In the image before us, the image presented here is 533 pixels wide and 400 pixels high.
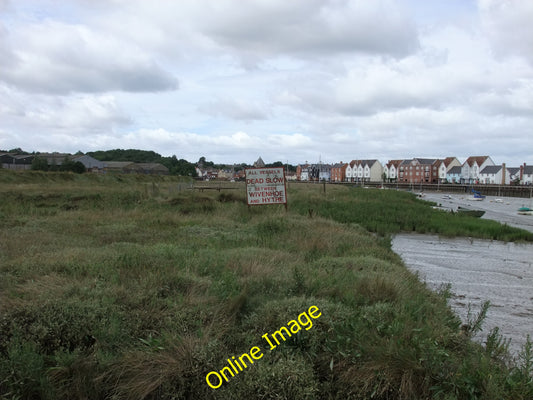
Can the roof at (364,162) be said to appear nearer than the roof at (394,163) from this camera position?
Yes

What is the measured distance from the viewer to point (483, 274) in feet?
34.8

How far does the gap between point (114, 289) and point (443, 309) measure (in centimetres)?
449

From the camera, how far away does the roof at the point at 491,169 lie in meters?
109

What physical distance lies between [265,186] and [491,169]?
113 meters

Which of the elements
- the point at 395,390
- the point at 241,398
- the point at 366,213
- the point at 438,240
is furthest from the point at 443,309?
the point at 366,213

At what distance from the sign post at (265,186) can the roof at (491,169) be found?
110361mm

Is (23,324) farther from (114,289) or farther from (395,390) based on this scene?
(395,390)

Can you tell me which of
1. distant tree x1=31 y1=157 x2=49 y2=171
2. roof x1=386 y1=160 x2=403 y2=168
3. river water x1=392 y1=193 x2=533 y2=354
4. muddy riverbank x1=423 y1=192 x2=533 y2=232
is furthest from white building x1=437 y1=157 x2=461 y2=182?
river water x1=392 y1=193 x2=533 y2=354

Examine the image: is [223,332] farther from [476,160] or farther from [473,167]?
[476,160]

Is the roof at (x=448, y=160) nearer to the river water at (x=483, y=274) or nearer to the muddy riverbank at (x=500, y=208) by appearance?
the muddy riverbank at (x=500, y=208)

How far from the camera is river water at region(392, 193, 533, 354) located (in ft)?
22.9

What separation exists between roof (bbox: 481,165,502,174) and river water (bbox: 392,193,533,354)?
105 meters

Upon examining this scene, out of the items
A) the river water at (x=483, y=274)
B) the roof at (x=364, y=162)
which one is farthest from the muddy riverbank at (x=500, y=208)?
the roof at (x=364, y=162)

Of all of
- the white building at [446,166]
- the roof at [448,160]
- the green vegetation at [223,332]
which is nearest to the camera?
the green vegetation at [223,332]
